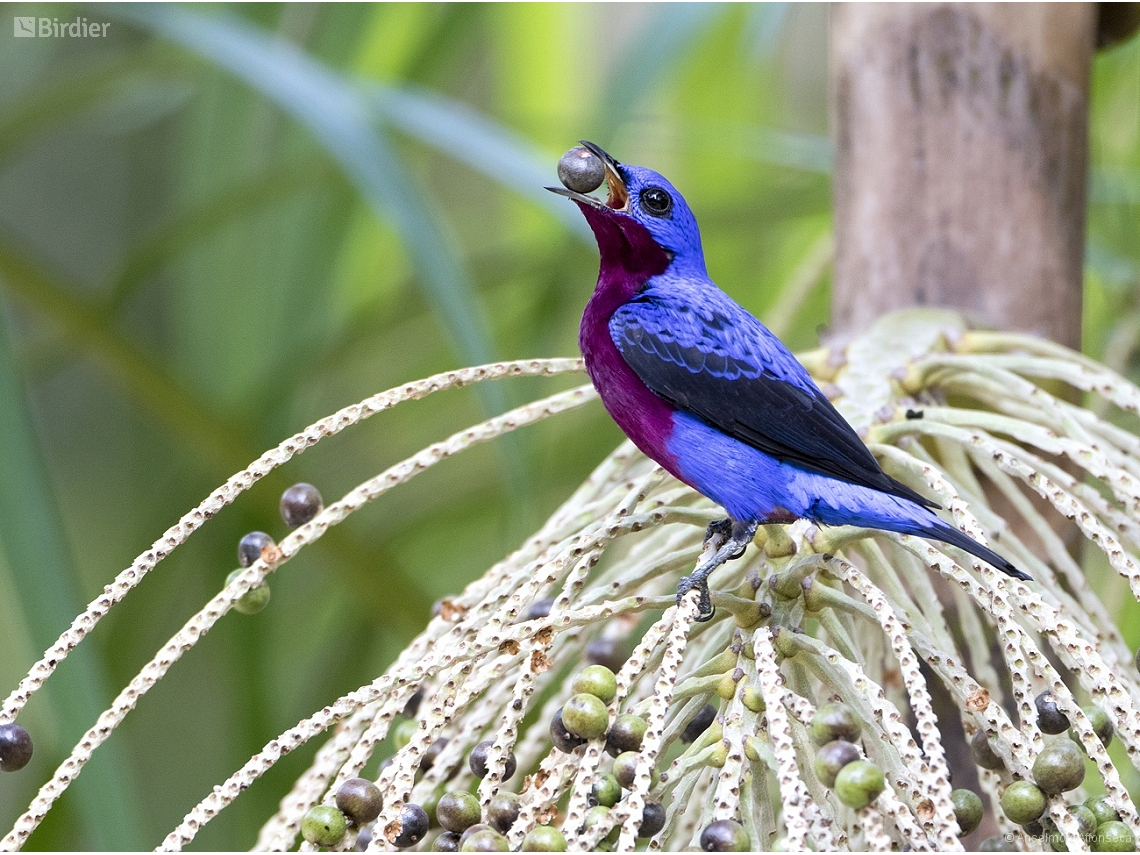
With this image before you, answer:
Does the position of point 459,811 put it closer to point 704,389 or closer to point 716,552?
point 716,552

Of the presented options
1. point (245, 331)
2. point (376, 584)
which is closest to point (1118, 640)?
point (376, 584)

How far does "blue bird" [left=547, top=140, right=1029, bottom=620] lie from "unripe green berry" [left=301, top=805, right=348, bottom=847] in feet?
1.00

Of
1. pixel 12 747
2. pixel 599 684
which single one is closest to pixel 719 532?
pixel 599 684

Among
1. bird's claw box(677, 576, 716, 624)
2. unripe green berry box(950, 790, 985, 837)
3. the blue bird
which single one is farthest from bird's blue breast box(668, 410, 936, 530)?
unripe green berry box(950, 790, 985, 837)

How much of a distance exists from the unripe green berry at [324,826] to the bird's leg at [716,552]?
29cm

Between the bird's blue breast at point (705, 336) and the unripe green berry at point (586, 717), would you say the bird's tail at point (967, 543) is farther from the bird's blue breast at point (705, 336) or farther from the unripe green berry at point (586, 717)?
the unripe green berry at point (586, 717)

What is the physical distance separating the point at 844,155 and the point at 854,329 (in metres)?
0.24

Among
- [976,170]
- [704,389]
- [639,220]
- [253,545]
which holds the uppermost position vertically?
[976,170]

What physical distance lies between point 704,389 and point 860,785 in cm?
48

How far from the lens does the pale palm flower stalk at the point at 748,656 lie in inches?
29.5

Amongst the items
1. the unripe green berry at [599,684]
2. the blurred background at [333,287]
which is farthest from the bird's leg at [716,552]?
the blurred background at [333,287]

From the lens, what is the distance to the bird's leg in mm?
897

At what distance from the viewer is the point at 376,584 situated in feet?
5.67

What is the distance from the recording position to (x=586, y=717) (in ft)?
2.49
